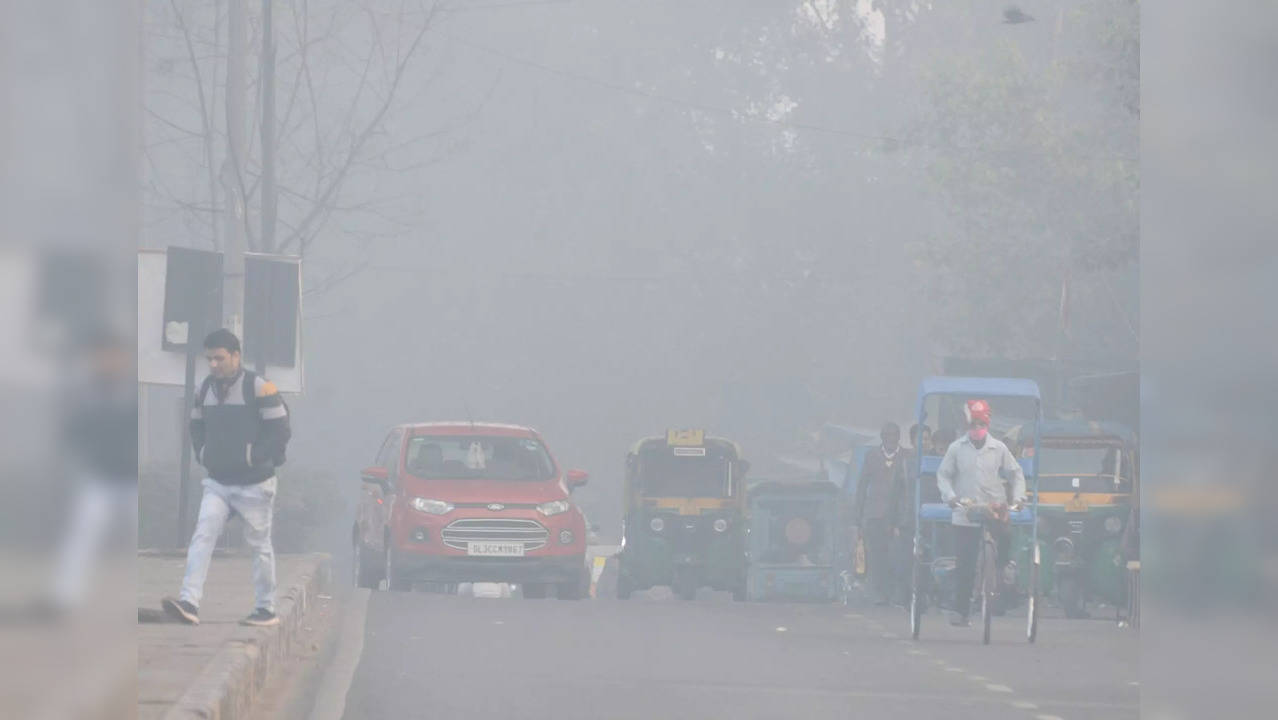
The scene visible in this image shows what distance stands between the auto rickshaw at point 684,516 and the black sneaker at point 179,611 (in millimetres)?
9897

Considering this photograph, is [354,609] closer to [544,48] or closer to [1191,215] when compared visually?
[1191,215]

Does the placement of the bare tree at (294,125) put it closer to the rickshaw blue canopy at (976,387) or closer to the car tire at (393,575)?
the car tire at (393,575)

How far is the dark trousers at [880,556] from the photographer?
19375 millimetres

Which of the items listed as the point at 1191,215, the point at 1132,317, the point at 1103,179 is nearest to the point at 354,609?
the point at 1191,215

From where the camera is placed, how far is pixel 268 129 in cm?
2331

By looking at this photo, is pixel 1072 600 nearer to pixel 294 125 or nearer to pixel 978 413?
pixel 978 413

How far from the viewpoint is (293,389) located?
1780 centimetres

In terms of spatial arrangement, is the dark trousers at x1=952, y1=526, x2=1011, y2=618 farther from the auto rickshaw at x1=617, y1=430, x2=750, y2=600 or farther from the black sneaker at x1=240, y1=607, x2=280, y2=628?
the auto rickshaw at x1=617, y1=430, x2=750, y2=600

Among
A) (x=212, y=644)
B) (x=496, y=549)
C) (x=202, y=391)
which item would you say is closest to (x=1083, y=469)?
(x=496, y=549)

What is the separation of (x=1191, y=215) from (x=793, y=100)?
57.8 metres

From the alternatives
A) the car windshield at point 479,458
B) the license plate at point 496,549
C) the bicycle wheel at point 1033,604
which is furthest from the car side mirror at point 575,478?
the bicycle wheel at point 1033,604

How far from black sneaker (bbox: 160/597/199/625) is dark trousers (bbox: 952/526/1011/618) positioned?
6.32 metres

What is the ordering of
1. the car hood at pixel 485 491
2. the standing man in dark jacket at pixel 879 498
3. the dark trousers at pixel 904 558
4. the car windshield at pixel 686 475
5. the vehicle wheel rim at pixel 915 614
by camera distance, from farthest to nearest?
the car windshield at pixel 686 475 < the car hood at pixel 485 491 < the standing man in dark jacket at pixel 879 498 < the dark trousers at pixel 904 558 < the vehicle wheel rim at pixel 915 614

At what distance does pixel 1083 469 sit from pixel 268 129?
1061 cm
